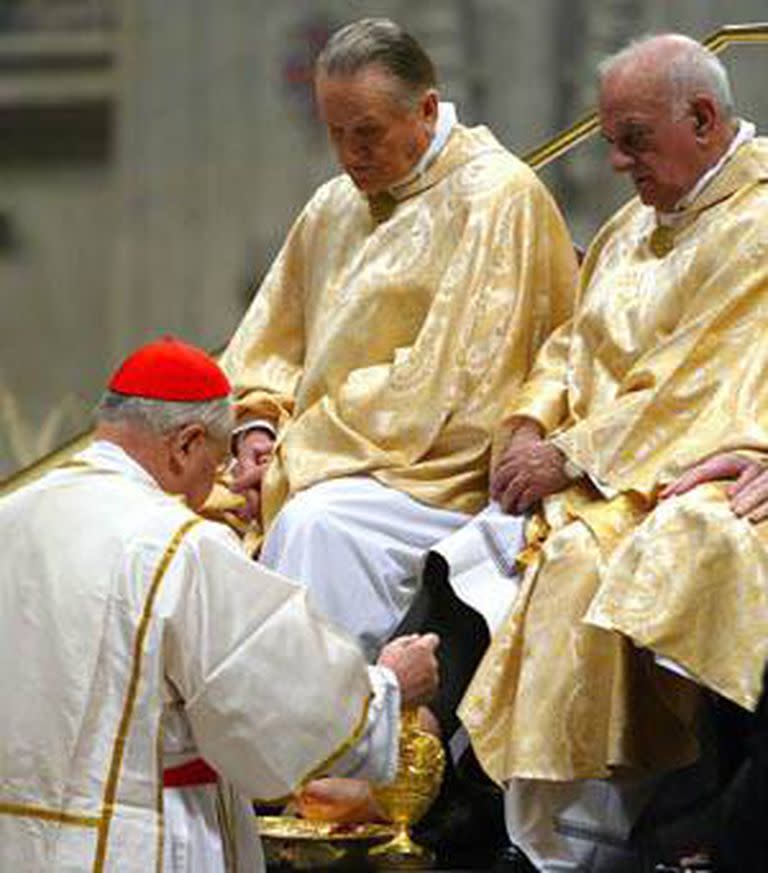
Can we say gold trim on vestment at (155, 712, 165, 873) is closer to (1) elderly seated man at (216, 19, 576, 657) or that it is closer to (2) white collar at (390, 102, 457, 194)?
(1) elderly seated man at (216, 19, 576, 657)

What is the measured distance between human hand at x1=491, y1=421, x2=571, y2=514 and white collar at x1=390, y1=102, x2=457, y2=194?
81 cm

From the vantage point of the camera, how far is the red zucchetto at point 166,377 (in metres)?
5.38

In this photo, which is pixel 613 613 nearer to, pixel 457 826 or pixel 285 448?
pixel 457 826

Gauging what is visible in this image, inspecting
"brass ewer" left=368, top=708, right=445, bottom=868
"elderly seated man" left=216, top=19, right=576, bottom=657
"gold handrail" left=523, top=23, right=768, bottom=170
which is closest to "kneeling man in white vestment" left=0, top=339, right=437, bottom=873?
"brass ewer" left=368, top=708, right=445, bottom=868

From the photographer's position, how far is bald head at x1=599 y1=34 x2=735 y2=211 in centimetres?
639

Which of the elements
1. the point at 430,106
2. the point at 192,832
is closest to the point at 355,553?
the point at 430,106

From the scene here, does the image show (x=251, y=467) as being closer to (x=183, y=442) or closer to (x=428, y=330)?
(x=428, y=330)

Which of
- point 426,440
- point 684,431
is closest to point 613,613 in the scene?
point 684,431

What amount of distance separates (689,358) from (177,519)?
1.46 m

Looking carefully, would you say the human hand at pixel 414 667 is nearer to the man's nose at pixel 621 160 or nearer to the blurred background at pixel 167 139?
the man's nose at pixel 621 160

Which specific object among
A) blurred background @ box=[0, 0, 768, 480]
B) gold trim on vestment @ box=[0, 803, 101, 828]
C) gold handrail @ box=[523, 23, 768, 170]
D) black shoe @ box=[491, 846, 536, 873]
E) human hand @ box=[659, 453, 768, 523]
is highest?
gold handrail @ box=[523, 23, 768, 170]

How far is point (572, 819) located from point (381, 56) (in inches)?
69.8

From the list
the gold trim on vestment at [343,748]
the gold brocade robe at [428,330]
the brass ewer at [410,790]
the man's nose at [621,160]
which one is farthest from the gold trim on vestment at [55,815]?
the man's nose at [621,160]

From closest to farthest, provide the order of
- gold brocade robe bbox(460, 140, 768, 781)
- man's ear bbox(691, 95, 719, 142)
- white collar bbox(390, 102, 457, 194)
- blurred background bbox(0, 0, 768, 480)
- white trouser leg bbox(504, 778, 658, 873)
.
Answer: gold brocade robe bbox(460, 140, 768, 781)
white trouser leg bbox(504, 778, 658, 873)
man's ear bbox(691, 95, 719, 142)
white collar bbox(390, 102, 457, 194)
blurred background bbox(0, 0, 768, 480)
